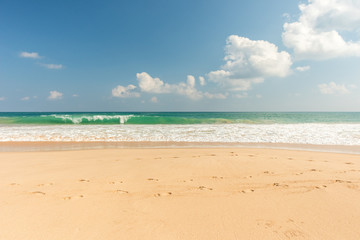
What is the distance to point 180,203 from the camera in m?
3.34

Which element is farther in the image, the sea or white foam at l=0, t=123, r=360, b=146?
the sea

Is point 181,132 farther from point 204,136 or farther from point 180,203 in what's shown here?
point 180,203

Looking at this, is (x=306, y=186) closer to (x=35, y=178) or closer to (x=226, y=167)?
(x=226, y=167)

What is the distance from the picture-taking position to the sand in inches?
98.5

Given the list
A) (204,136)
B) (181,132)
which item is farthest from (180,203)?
(181,132)

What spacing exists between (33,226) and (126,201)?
4.43 feet

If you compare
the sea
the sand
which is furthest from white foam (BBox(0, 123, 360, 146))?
the sand

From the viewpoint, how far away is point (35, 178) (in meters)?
4.84

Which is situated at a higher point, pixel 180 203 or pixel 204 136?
pixel 180 203

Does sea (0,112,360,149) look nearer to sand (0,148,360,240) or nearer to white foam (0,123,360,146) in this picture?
white foam (0,123,360,146)

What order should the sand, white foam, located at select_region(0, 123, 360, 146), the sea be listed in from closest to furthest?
the sand
white foam, located at select_region(0, 123, 360, 146)
the sea

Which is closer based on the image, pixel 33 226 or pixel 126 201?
pixel 33 226

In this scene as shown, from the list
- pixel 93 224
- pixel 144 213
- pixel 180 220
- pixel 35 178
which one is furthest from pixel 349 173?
pixel 35 178

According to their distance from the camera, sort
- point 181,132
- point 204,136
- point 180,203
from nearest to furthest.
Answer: point 180,203 < point 204,136 < point 181,132
